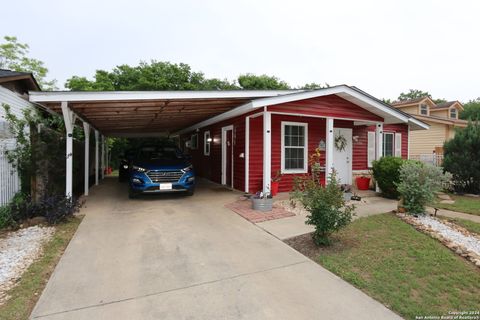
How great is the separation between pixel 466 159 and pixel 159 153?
10.3 meters

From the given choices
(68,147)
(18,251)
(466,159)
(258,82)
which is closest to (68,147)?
(68,147)

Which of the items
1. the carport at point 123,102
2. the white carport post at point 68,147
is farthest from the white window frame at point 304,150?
the white carport post at point 68,147

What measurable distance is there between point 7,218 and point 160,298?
13.6 feet

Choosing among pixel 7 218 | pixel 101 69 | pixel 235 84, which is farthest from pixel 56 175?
pixel 235 84

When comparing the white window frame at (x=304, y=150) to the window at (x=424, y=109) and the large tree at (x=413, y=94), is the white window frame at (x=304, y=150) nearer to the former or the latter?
the window at (x=424, y=109)

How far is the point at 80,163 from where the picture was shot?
8.58 meters

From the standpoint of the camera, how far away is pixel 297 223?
5074 millimetres

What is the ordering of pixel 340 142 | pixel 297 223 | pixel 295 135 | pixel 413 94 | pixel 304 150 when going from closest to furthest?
1. pixel 297 223
2. pixel 295 135
3. pixel 304 150
4. pixel 340 142
5. pixel 413 94

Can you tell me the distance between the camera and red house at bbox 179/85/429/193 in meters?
7.38

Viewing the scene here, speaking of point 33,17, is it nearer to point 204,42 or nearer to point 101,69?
point 204,42

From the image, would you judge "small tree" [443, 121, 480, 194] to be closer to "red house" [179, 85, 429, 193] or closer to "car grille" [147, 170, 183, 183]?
"red house" [179, 85, 429, 193]

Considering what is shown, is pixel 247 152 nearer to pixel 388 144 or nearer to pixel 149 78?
pixel 388 144

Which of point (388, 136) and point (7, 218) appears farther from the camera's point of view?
point (388, 136)

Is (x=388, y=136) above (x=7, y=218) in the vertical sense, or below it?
above
